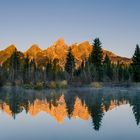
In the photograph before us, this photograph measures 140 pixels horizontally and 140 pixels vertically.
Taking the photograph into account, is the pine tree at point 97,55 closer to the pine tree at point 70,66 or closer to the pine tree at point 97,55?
the pine tree at point 97,55

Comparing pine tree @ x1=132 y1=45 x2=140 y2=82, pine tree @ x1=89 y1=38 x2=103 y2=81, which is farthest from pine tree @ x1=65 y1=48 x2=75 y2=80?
pine tree @ x1=132 y1=45 x2=140 y2=82

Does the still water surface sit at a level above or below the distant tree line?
below

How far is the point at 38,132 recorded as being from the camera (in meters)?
15.6

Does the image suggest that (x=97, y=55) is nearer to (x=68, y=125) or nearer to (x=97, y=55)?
(x=97, y=55)

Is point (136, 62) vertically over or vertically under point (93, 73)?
over

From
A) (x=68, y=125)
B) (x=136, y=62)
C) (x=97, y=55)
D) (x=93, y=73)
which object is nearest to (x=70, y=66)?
(x=97, y=55)

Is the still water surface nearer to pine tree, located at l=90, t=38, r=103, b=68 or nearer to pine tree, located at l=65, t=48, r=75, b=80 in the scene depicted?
pine tree, located at l=90, t=38, r=103, b=68

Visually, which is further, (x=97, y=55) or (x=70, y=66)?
(x=70, y=66)

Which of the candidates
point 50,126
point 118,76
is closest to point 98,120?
point 50,126

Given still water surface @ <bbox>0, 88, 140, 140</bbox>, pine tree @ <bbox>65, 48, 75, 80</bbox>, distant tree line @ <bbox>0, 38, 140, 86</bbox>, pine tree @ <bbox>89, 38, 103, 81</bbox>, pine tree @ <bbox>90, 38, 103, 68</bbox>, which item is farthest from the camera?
pine tree @ <bbox>65, 48, 75, 80</bbox>

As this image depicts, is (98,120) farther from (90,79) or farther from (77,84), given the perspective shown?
(90,79)

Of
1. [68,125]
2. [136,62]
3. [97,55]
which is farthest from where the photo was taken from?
[97,55]

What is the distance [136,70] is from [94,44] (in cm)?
1607

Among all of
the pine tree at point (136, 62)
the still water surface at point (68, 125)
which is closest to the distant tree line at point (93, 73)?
the pine tree at point (136, 62)
